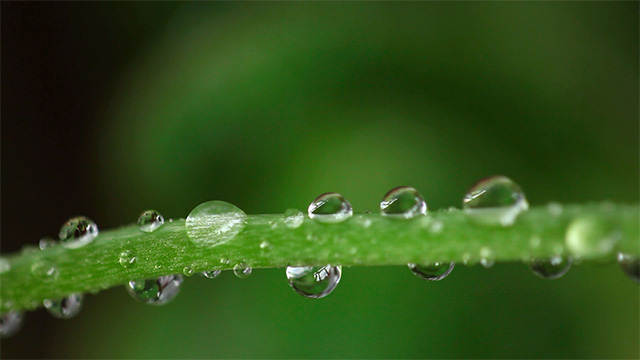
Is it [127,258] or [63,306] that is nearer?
[127,258]

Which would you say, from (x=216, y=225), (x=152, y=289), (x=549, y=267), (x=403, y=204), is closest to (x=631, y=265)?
(x=549, y=267)

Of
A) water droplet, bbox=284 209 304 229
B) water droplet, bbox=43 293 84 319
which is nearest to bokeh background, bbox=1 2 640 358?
water droplet, bbox=43 293 84 319

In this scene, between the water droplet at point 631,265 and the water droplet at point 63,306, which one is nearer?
the water droplet at point 631,265

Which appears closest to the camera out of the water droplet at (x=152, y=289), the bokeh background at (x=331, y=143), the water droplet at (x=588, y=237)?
the water droplet at (x=588, y=237)

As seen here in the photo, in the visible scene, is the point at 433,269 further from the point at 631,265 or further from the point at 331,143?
the point at 331,143

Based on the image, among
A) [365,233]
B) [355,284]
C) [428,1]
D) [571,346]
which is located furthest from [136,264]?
[428,1]

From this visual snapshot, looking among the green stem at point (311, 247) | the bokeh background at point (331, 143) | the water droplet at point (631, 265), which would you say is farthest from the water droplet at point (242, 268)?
the bokeh background at point (331, 143)

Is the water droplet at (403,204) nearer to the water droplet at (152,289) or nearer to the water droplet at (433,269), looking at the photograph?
the water droplet at (433,269)
